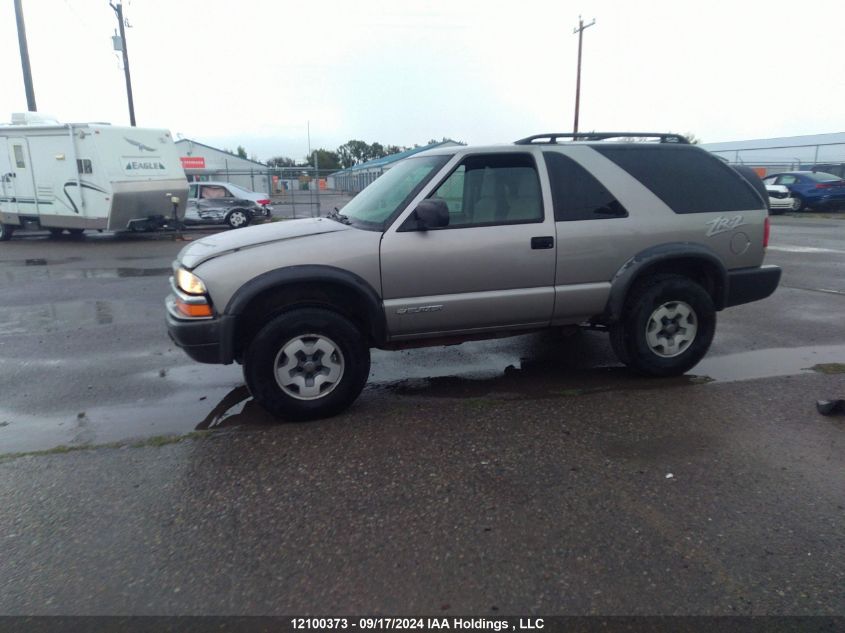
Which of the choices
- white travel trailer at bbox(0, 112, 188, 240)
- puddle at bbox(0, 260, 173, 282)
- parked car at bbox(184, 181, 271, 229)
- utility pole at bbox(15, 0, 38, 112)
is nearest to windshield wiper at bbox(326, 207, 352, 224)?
puddle at bbox(0, 260, 173, 282)

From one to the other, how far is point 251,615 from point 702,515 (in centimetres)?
217

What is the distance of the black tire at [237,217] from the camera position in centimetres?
1948

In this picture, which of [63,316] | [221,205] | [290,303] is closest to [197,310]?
[290,303]

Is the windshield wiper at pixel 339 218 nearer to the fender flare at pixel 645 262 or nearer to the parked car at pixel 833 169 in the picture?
the fender flare at pixel 645 262

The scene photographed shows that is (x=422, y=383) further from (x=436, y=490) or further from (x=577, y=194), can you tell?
(x=577, y=194)

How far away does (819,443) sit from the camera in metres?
3.78

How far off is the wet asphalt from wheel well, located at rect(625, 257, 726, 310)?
71cm

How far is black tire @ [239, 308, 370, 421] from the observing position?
4.04 m

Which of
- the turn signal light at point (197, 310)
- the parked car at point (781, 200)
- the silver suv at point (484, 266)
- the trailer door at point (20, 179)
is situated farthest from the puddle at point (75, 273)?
the parked car at point (781, 200)

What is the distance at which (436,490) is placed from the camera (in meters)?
3.28

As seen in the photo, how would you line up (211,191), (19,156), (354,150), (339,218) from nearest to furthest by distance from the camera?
Answer: (339,218) < (19,156) < (211,191) < (354,150)

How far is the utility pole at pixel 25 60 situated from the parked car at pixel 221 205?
5874 millimetres

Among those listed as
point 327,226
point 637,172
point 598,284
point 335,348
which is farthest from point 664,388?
point 327,226

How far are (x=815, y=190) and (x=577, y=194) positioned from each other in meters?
22.6
